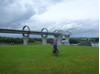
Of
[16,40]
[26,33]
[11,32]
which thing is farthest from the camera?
[16,40]

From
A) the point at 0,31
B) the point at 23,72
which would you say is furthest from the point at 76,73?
the point at 0,31

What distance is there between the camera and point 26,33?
3561 inches

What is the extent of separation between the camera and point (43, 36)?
10356 cm

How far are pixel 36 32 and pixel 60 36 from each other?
70.3 ft

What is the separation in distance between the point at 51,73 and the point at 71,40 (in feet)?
384

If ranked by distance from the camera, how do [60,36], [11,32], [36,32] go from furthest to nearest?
1. [60,36]
2. [36,32]
3. [11,32]

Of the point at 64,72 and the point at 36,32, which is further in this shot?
the point at 36,32

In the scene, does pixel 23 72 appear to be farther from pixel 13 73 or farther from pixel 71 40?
pixel 71 40

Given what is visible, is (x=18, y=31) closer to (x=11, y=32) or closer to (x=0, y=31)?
(x=11, y=32)

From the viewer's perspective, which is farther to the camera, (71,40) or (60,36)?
(71,40)

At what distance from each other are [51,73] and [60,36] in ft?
337

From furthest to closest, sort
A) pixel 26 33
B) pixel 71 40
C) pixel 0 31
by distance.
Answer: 1. pixel 71 40
2. pixel 26 33
3. pixel 0 31

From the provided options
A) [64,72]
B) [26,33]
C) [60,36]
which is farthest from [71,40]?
[64,72]

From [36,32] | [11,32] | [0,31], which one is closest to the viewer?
[0,31]
